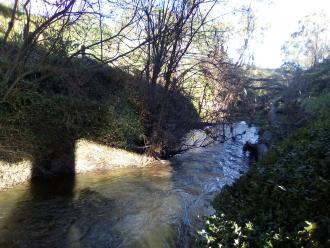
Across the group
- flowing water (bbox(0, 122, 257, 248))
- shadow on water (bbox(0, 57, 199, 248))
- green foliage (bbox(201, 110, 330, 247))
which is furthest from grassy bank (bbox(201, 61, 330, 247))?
shadow on water (bbox(0, 57, 199, 248))

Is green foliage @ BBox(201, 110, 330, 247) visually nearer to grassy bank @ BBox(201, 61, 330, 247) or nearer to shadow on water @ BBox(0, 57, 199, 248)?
grassy bank @ BBox(201, 61, 330, 247)

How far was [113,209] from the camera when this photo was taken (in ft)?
25.3

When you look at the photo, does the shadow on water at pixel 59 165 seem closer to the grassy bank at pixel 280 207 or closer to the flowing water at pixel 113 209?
the flowing water at pixel 113 209

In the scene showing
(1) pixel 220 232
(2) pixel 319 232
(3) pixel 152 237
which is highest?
(2) pixel 319 232

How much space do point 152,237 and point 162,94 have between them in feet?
23.4

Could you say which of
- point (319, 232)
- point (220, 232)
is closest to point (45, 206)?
point (220, 232)

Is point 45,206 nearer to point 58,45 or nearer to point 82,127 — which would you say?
point 82,127

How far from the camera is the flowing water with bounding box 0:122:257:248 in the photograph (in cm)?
615

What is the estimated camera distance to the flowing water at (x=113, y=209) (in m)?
6.15

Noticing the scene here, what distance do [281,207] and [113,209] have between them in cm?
439

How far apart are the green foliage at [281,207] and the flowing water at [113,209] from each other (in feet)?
4.55

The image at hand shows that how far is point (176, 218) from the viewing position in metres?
7.28

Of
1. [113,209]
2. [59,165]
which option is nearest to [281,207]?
[113,209]

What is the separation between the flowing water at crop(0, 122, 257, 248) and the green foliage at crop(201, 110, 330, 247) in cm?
139
